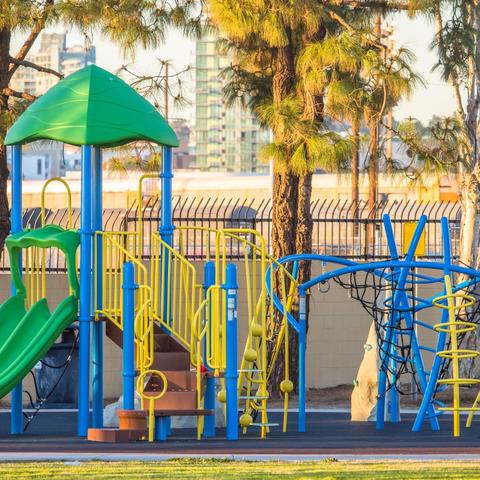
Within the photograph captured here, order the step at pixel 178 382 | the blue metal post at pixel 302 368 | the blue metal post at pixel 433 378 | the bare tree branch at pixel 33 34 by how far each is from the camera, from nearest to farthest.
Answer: the step at pixel 178 382 < the blue metal post at pixel 433 378 < the blue metal post at pixel 302 368 < the bare tree branch at pixel 33 34

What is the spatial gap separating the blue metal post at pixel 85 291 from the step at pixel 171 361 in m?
0.73

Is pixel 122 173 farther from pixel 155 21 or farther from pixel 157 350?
pixel 157 350

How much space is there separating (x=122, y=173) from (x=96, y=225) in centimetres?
486

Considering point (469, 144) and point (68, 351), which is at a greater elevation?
point (469, 144)

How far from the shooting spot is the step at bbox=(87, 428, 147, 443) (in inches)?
505

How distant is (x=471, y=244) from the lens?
19.5 metres

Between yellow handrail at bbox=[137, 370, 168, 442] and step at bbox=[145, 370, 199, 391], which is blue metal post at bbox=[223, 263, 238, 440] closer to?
step at bbox=[145, 370, 199, 391]

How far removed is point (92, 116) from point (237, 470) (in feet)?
17.4

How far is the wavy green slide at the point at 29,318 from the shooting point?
1377 cm

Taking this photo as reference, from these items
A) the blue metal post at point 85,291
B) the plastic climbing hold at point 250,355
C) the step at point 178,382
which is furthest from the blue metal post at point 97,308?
the plastic climbing hold at point 250,355

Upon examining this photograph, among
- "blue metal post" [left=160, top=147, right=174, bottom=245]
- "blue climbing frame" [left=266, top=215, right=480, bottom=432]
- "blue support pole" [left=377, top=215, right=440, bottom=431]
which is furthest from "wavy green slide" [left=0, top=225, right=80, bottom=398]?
"blue support pole" [left=377, top=215, right=440, bottom=431]

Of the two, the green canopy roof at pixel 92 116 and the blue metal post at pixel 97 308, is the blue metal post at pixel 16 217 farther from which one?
the blue metal post at pixel 97 308

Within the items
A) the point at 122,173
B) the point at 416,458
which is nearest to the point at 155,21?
the point at 122,173

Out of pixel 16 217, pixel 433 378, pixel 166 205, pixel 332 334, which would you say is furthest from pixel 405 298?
pixel 332 334
